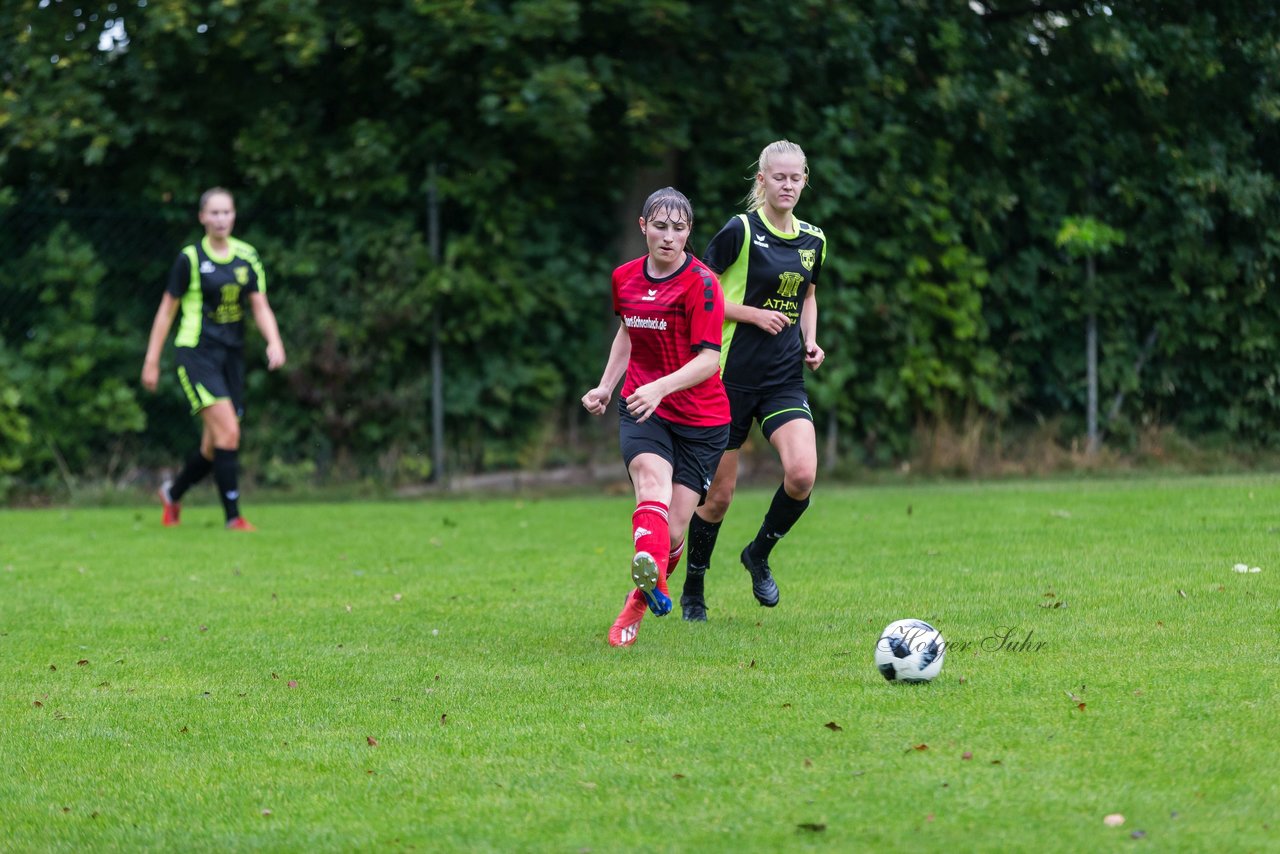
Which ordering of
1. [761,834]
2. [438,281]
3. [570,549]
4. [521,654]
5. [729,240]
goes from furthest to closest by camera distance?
[438,281] → [570,549] → [729,240] → [521,654] → [761,834]

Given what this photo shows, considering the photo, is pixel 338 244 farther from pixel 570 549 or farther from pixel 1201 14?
pixel 1201 14

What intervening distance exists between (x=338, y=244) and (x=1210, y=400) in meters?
8.28

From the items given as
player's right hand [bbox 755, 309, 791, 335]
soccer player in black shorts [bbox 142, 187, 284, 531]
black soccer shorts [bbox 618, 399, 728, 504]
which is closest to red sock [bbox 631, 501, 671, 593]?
black soccer shorts [bbox 618, 399, 728, 504]

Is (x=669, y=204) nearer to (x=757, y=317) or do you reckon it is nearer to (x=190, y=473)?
(x=757, y=317)

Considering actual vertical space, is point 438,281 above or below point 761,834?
above

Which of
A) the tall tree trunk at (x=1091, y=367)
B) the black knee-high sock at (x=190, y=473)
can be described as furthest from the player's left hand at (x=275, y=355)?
the tall tree trunk at (x=1091, y=367)

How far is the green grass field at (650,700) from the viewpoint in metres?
3.77

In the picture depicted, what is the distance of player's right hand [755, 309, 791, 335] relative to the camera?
21.3ft

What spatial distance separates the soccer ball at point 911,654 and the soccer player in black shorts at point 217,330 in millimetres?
6363

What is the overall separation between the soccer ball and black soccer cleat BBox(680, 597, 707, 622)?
1.65 m

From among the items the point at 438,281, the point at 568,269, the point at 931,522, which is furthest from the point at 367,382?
the point at 931,522

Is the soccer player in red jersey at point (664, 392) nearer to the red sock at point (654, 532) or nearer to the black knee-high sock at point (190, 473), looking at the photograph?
the red sock at point (654, 532)

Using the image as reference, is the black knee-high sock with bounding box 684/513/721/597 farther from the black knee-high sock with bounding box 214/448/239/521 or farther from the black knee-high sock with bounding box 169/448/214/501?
the black knee-high sock with bounding box 169/448/214/501

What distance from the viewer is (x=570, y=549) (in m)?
9.33
